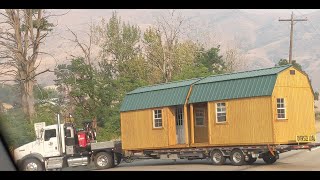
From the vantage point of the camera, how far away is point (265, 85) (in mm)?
21625

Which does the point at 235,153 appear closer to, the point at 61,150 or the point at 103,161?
the point at 103,161

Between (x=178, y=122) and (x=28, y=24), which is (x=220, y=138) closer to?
(x=178, y=122)

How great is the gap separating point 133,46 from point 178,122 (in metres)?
38.5

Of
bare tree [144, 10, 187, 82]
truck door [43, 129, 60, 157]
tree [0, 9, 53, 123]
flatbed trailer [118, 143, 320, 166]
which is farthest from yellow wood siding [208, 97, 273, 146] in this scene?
bare tree [144, 10, 187, 82]

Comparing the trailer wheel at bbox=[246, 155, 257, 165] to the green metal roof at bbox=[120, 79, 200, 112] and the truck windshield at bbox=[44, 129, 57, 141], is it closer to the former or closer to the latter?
the green metal roof at bbox=[120, 79, 200, 112]

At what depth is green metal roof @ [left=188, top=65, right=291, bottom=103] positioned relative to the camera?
2162 centimetres

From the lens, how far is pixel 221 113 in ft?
77.1

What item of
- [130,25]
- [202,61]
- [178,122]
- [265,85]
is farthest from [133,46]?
[265,85]

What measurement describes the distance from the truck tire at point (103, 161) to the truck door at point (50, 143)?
2.09 m

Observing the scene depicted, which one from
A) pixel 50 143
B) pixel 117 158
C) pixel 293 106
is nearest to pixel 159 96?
pixel 117 158

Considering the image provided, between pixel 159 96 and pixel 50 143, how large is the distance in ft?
19.9

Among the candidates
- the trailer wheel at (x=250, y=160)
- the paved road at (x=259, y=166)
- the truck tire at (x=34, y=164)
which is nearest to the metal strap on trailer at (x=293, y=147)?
the paved road at (x=259, y=166)

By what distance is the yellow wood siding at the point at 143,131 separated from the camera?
84.6ft

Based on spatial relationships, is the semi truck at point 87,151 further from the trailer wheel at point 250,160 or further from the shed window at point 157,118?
the shed window at point 157,118
